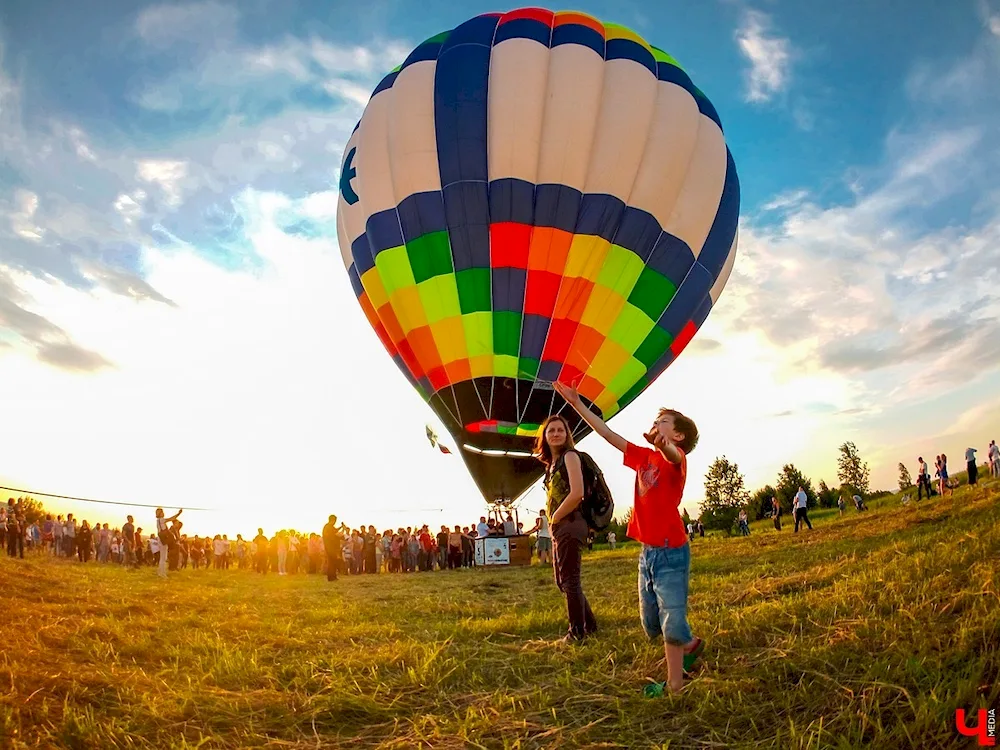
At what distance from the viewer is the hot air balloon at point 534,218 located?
11.8 m

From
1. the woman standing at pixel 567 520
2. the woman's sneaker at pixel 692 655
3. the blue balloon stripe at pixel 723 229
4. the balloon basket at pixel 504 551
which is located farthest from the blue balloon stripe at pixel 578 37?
the woman's sneaker at pixel 692 655

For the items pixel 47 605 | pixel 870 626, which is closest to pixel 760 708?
pixel 870 626

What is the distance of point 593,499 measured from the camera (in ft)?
16.2

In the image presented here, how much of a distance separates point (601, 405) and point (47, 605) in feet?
28.7

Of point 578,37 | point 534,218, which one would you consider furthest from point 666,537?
point 578,37

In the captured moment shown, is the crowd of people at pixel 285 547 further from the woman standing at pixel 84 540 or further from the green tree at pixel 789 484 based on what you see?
the green tree at pixel 789 484

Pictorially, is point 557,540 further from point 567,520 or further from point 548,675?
point 548,675

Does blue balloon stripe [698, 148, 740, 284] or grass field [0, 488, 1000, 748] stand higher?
blue balloon stripe [698, 148, 740, 284]

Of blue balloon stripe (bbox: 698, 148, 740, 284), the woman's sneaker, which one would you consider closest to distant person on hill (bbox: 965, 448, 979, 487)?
blue balloon stripe (bbox: 698, 148, 740, 284)

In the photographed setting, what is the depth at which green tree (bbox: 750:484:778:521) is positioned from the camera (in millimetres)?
43438

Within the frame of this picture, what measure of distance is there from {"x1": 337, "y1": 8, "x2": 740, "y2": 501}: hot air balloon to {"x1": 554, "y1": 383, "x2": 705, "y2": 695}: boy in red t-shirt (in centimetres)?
822

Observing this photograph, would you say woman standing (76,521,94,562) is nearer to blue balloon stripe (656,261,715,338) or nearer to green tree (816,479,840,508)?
blue balloon stripe (656,261,715,338)

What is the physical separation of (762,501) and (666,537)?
146ft
